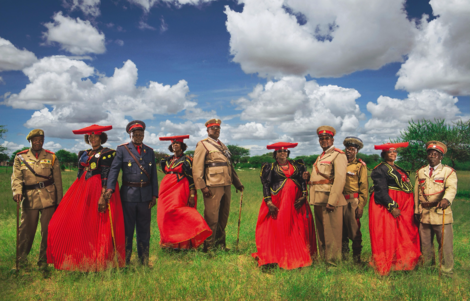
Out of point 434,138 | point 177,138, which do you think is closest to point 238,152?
point 434,138

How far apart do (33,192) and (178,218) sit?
2.43 m

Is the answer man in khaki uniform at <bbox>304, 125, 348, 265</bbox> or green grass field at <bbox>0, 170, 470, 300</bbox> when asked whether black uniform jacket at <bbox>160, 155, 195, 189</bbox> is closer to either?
green grass field at <bbox>0, 170, 470, 300</bbox>

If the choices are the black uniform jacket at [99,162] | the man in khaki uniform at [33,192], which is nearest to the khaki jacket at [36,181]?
→ the man in khaki uniform at [33,192]

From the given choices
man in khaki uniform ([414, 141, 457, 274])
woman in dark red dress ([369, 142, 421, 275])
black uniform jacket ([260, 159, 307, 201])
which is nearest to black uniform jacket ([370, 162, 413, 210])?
woman in dark red dress ([369, 142, 421, 275])

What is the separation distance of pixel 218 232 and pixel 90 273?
2.37 m

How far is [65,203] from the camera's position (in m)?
4.67

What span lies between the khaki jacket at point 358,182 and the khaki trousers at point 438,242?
3.07 feet

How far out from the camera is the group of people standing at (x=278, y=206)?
4551 mm

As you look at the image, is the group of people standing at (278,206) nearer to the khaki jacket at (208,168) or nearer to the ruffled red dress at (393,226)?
the ruffled red dress at (393,226)

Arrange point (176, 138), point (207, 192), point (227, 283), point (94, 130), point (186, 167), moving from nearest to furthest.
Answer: point (227, 283) → point (94, 130) → point (207, 192) → point (186, 167) → point (176, 138)

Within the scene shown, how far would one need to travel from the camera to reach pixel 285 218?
4906 mm

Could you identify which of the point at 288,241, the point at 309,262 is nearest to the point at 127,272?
the point at 288,241

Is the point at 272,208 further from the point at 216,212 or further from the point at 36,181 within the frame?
the point at 36,181

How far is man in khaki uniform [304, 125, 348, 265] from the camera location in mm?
4598
